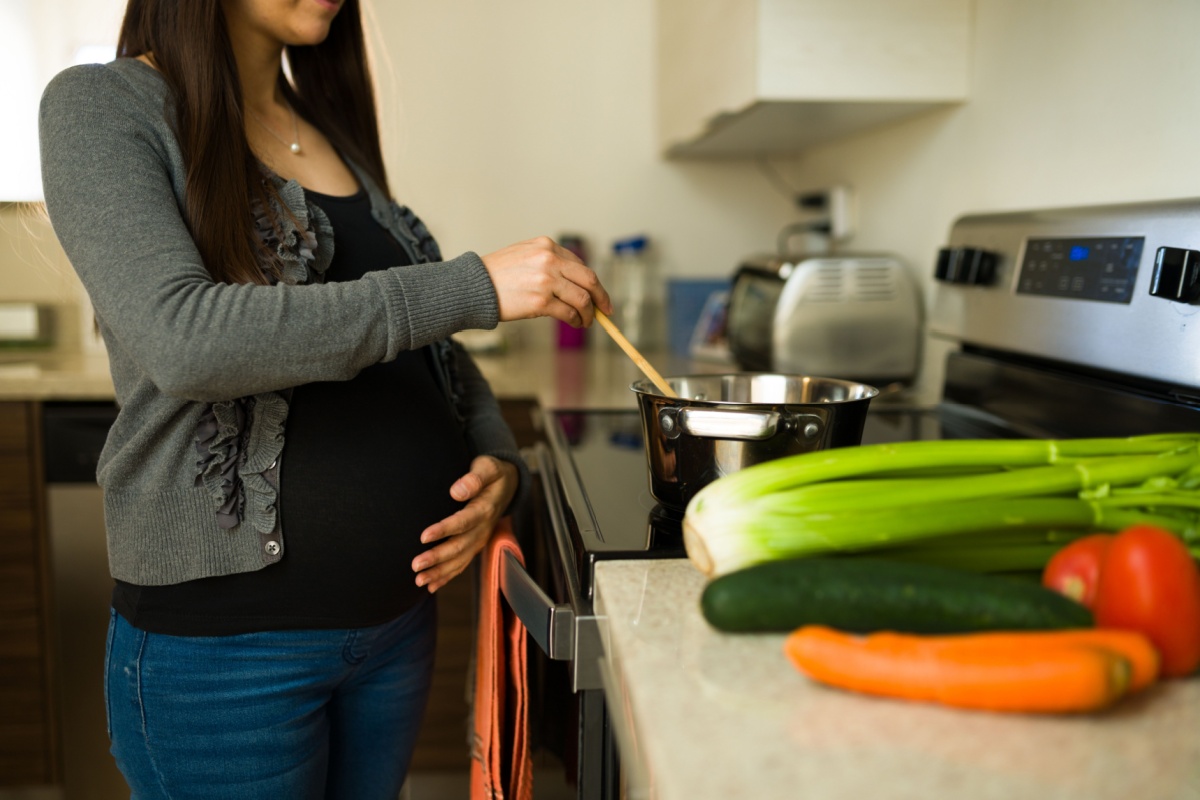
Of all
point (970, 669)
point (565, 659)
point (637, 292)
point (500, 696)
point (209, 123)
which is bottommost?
point (500, 696)

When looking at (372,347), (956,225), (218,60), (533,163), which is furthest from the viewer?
(533,163)

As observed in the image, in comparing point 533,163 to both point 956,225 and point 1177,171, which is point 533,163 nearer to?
A: point 956,225

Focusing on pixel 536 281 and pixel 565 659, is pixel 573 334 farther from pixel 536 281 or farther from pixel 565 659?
pixel 565 659

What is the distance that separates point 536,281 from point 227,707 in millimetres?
494

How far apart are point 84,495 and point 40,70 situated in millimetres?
1074

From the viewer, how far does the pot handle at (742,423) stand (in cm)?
78

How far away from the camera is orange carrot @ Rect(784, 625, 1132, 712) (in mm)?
497

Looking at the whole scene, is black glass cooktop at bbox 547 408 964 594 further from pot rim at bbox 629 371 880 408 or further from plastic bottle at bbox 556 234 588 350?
plastic bottle at bbox 556 234 588 350

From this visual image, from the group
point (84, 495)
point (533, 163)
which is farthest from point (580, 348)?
point (84, 495)

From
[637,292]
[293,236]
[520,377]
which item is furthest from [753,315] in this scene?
[293,236]

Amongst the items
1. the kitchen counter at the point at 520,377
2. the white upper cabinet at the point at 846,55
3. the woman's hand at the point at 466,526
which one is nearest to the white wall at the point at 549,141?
the kitchen counter at the point at 520,377

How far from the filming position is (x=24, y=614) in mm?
1823

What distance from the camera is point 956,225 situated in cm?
151

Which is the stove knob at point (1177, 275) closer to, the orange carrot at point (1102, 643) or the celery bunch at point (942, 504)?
the celery bunch at point (942, 504)
